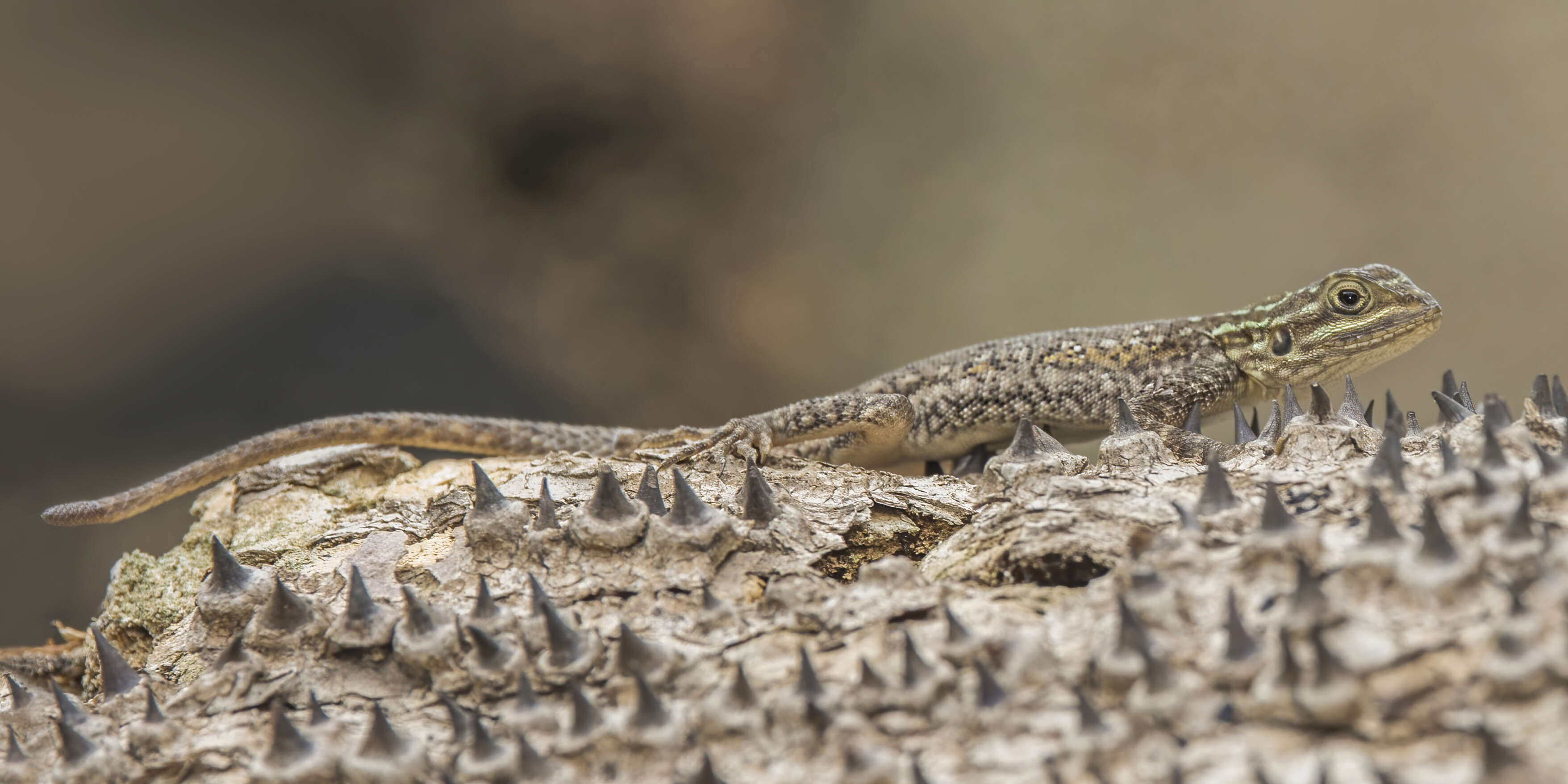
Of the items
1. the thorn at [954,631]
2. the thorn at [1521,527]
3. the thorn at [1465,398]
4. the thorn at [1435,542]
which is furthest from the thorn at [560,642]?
the thorn at [1465,398]

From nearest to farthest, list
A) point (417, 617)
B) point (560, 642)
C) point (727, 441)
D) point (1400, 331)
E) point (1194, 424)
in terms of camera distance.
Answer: point (560, 642)
point (417, 617)
point (1194, 424)
point (727, 441)
point (1400, 331)

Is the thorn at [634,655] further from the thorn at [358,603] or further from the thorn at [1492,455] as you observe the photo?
the thorn at [1492,455]

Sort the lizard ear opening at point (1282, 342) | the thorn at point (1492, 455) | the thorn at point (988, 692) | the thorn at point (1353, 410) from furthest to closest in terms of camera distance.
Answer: the lizard ear opening at point (1282, 342) < the thorn at point (1353, 410) < the thorn at point (1492, 455) < the thorn at point (988, 692)

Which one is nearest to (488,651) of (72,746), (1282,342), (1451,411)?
(72,746)

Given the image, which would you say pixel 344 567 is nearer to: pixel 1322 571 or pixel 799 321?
pixel 1322 571

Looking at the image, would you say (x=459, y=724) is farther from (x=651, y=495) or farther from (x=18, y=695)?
(x=18, y=695)
